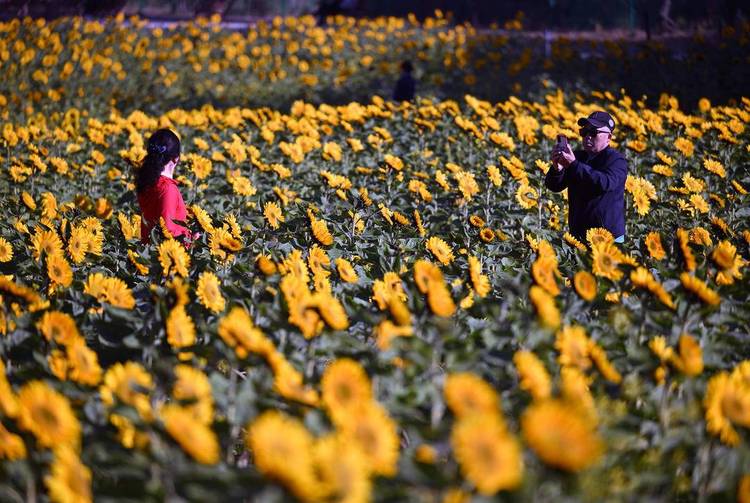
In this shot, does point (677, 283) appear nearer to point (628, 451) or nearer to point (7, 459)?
point (628, 451)

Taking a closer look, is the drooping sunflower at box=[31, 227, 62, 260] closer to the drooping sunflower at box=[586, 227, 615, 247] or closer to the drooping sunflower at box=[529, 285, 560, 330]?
the drooping sunflower at box=[529, 285, 560, 330]

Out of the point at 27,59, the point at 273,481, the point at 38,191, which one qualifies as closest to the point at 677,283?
the point at 273,481

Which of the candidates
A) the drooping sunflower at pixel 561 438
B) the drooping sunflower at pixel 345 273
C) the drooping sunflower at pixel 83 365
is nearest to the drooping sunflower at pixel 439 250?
the drooping sunflower at pixel 345 273

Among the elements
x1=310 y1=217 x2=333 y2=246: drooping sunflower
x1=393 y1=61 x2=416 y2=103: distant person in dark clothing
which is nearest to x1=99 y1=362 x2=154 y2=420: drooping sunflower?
x1=310 y1=217 x2=333 y2=246: drooping sunflower

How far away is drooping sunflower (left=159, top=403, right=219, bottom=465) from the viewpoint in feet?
5.60

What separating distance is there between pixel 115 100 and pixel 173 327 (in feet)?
34.3

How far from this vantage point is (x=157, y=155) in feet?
15.2

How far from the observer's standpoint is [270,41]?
1698cm

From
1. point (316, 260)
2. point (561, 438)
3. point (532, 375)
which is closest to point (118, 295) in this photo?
point (316, 260)

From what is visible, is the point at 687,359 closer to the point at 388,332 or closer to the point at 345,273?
the point at 388,332


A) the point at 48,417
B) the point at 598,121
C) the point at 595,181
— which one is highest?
the point at 598,121

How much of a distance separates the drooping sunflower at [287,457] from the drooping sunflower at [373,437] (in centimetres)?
11

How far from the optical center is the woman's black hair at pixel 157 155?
15.1 ft

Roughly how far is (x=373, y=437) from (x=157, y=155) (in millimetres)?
3260
